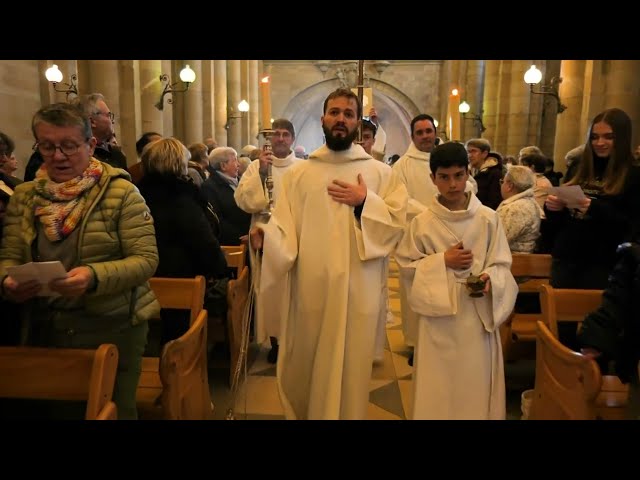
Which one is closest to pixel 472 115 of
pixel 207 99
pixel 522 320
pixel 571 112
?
pixel 571 112

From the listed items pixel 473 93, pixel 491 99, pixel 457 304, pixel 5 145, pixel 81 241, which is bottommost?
pixel 457 304

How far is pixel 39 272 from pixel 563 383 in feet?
7.06

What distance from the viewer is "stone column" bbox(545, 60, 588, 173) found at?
973cm

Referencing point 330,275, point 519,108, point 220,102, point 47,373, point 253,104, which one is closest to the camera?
point 47,373

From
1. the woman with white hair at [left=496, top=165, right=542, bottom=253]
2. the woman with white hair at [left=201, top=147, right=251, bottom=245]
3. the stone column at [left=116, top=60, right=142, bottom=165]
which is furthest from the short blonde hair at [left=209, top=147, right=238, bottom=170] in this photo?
the stone column at [left=116, top=60, right=142, bottom=165]

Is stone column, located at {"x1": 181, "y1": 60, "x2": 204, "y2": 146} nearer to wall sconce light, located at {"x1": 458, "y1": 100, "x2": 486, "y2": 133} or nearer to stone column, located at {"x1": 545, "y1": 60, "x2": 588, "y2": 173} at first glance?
stone column, located at {"x1": 545, "y1": 60, "x2": 588, "y2": 173}

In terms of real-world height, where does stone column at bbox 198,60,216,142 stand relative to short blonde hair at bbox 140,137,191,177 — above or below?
above

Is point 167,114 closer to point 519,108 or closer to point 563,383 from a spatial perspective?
point 519,108

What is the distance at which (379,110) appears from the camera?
25.9m

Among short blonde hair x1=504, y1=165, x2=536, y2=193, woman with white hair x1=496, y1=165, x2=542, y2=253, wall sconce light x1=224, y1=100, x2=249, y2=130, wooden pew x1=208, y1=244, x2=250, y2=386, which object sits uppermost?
wall sconce light x1=224, y1=100, x2=249, y2=130

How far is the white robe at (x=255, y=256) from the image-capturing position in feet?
9.81

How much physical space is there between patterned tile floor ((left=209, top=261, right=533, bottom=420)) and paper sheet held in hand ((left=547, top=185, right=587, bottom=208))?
1587 millimetres

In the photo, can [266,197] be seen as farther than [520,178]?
Yes

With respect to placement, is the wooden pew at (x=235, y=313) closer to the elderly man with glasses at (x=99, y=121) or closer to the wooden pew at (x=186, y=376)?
the wooden pew at (x=186, y=376)
